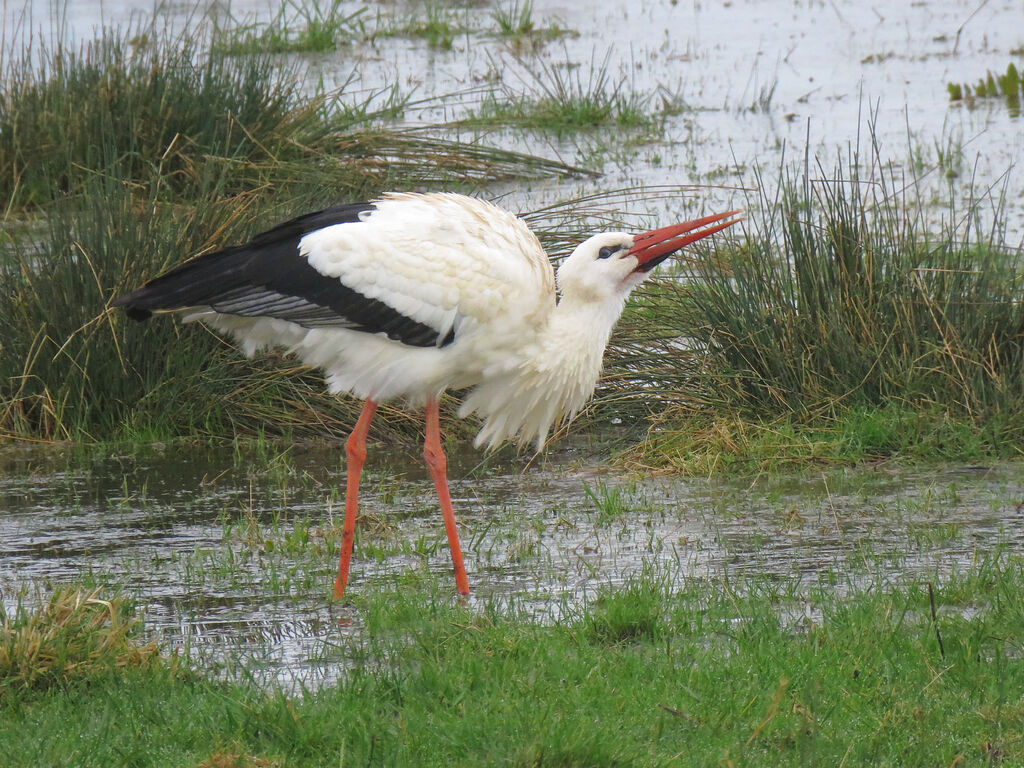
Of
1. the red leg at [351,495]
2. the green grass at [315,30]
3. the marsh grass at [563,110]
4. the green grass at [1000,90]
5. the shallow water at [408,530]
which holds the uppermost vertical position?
the green grass at [315,30]

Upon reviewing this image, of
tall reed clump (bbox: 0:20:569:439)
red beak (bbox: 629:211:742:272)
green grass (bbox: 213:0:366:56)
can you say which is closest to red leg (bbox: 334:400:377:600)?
red beak (bbox: 629:211:742:272)

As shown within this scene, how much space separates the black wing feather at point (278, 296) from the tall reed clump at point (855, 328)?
227cm

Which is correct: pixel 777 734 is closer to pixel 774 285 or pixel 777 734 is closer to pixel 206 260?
pixel 206 260

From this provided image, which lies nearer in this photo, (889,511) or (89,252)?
(889,511)

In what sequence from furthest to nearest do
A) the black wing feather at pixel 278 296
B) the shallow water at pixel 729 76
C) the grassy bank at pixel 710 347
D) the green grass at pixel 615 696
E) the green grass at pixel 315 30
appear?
the green grass at pixel 315 30
the shallow water at pixel 729 76
the grassy bank at pixel 710 347
the black wing feather at pixel 278 296
the green grass at pixel 615 696

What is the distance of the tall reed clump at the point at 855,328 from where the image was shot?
7.49 metres

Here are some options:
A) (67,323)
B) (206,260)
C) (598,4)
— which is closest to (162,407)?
(67,323)

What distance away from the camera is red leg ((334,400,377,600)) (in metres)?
5.72

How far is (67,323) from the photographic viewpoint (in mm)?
7977

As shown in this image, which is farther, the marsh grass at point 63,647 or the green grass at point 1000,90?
the green grass at point 1000,90

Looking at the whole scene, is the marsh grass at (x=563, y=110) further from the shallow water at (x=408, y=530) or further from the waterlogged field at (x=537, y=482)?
the shallow water at (x=408, y=530)

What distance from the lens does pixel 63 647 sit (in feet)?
15.0

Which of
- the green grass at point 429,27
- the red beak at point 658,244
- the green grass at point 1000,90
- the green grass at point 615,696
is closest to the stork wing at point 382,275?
the red beak at point 658,244

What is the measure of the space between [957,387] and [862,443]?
0.57 meters
